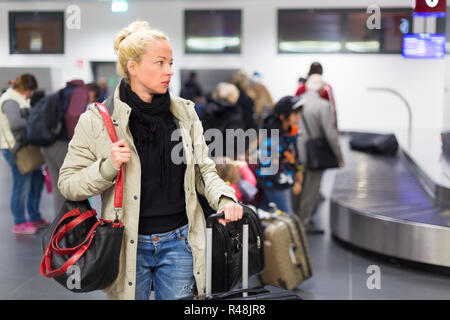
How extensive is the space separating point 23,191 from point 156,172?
15.4 feet

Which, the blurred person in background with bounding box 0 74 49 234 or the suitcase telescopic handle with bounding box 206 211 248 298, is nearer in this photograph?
the suitcase telescopic handle with bounding box 206 211 248 298

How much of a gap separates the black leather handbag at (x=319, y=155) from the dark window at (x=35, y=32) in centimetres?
264

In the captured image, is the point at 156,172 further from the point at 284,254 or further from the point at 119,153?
the point at 284,254

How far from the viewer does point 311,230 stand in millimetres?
6781

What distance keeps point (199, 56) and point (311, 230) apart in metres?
13.3

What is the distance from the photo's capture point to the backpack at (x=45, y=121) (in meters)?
5.86

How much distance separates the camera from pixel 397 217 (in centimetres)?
555


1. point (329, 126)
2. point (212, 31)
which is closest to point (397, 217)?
point (329, 126)

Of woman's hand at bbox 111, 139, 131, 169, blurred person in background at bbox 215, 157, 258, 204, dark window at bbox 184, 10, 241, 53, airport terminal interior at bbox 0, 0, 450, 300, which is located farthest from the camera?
dark window at bbox 184, 10, 241, 53

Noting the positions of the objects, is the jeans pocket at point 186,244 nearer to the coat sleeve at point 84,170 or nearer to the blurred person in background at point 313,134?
the coat sleeve at point 84,170

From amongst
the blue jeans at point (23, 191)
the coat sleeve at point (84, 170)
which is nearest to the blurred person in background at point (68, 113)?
the blue jeans at point (23, 191)

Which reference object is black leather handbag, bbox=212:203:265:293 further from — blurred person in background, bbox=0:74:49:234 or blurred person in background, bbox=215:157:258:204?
blurred person in background, bbox=0:74:49:234

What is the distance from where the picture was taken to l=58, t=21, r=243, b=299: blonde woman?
91.0 inches

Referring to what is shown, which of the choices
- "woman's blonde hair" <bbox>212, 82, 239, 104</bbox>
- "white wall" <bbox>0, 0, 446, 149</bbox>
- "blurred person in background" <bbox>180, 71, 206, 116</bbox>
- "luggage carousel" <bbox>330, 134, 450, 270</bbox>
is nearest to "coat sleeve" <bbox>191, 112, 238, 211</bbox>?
"luggage carousel" <bbox>330, 134, 450, 270</bbox>
